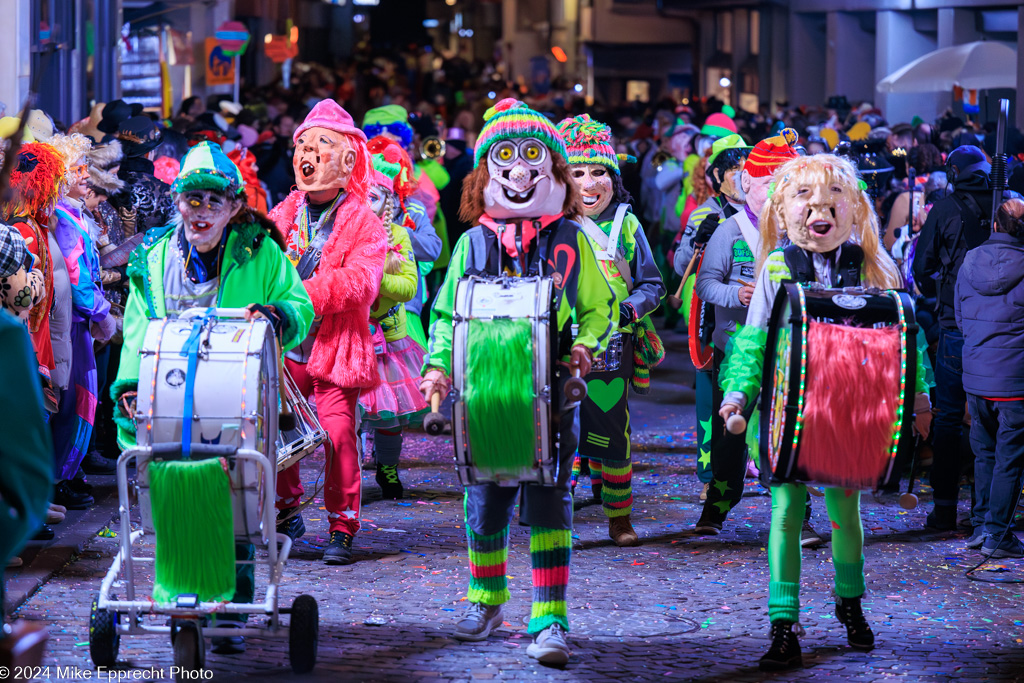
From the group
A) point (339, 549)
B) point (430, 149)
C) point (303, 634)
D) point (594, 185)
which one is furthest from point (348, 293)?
point (430, 149)

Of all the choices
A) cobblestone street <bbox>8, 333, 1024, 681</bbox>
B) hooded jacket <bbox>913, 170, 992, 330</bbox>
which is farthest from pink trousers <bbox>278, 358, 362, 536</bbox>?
hooded jacket <bbox>913, 170, 992, 330</bbox>

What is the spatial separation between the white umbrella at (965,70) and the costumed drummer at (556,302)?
41.1ft

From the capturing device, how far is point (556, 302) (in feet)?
16.3

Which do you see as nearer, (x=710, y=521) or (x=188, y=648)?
(x=188, y=648)

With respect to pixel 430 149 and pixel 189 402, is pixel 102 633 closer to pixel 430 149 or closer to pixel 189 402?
pixel 189 402

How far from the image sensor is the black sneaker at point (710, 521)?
7.05 metres

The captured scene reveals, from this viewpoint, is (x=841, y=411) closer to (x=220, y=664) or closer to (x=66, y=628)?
(x=220, y=664)

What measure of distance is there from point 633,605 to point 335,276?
195 centimetres

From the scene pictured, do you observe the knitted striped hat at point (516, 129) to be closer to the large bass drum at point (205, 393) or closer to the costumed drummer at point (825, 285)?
the costumed drummer at point (825, 285)

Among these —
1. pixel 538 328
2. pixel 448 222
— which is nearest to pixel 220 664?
pixel 538 328

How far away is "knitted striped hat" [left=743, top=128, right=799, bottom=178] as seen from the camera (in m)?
6.73

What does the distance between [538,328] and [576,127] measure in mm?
2641

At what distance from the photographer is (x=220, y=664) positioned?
4.93 metres

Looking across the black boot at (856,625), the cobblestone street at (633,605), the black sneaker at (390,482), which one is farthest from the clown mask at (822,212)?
the black sneaker at (390,482)
